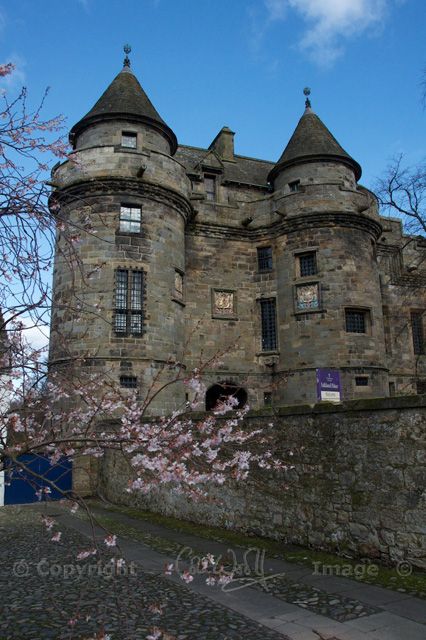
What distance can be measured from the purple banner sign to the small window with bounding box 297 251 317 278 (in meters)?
9.41

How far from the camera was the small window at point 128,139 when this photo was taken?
2044 centimetres

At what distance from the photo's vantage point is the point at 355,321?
70.8 feet

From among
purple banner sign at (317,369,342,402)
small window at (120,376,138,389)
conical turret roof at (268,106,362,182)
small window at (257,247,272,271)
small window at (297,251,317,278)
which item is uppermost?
conical turret roof at (268,106,362,182)

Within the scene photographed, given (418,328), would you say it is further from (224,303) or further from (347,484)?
(347,484)

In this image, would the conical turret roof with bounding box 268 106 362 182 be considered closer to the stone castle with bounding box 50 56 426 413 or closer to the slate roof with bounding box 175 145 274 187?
the stone castle with bounding box 50 56 426 413

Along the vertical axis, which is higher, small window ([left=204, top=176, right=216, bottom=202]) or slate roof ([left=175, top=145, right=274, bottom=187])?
slate roof ([left=175, top=145, right=274, bottom=187])

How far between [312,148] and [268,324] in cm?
863

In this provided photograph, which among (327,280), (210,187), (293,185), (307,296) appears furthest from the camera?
(210,187)

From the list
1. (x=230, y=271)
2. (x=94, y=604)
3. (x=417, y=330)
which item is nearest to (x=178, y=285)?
(x=230, y=271)

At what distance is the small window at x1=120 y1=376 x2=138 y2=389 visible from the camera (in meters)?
18.0

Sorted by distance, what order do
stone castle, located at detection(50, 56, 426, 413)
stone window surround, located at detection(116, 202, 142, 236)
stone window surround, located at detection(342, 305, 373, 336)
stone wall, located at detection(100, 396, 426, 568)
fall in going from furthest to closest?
stone window surround, located at detection(342, 305, 373, 336)
stone window surround, located at detection(116, 202, 142, 236)
stone castle, located at detection(50, 56, 426, 413)
stone wall, located at detection(100, 396, 426, 568)

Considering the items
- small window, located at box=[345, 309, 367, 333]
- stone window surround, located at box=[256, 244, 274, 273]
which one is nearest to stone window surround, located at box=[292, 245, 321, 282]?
stone window surround, located at box=[256, 244, 274, 273]

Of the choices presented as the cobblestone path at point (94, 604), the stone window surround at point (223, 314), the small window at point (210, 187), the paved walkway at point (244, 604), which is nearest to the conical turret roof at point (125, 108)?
the small window at point (210, 187)

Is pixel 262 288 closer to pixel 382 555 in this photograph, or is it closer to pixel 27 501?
pixel 27 501
